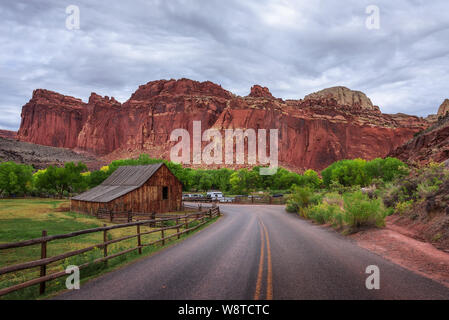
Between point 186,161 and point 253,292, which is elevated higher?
point 186,161

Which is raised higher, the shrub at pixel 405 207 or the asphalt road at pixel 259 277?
the shrub at pixel 405 207

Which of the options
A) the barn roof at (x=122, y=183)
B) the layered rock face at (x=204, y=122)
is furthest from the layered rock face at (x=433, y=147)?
the layered rock face at (x=204, y=122)

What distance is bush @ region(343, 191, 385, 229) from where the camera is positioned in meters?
12.8

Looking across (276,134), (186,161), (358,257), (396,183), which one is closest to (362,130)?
(276,134)

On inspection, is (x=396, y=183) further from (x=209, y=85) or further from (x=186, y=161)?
(x=209, y=85)

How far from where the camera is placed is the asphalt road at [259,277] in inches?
206

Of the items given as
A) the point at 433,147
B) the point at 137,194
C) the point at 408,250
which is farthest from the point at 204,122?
the point at 408,250

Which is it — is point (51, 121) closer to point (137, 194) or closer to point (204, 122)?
point (204, 122)

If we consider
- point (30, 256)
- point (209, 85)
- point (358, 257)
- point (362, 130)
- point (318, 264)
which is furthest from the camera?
point (209, 85)

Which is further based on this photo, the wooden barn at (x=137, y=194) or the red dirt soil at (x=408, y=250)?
the wooden barn at (x=137, y=194)

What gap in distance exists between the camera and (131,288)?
18.4 ft

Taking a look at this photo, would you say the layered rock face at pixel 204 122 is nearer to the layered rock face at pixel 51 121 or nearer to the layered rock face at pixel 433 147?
the layered rock face at pixel 51 121
